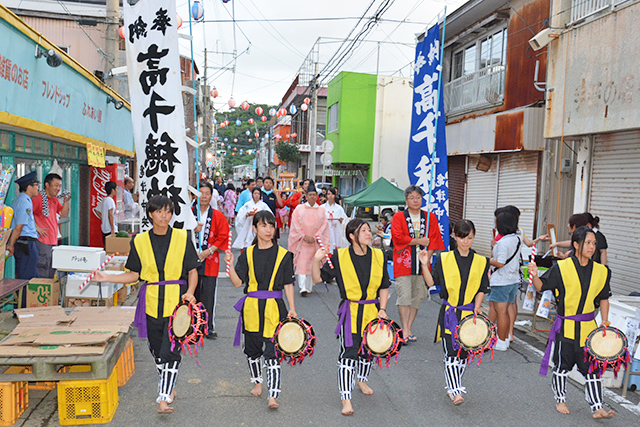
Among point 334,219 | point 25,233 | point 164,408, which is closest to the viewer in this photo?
point 164,408

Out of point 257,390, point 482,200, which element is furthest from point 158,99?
point 482,200

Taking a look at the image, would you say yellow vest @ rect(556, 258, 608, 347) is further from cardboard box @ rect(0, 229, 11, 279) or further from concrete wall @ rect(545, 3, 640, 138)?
cardboard box @ rect(0, 229, 11, 279)

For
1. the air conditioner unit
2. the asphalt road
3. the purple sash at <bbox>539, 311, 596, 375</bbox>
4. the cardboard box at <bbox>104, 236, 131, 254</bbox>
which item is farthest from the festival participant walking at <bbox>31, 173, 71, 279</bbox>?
the air conditioner unit

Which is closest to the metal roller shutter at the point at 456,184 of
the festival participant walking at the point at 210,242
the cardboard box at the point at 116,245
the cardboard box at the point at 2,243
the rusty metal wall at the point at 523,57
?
the rusty metal wall at the point at 523,57

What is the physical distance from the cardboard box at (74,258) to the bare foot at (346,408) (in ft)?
12.3

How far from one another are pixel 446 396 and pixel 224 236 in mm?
3062

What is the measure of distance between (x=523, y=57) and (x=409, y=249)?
8451 mm

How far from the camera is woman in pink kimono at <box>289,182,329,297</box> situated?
920cm

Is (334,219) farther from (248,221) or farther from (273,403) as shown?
(273,403)

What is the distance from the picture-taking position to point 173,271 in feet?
14.9

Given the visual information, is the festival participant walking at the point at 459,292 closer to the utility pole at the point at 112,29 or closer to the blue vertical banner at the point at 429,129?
the blue vertical banner at the point at 429,129

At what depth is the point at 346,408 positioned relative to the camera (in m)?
4.63

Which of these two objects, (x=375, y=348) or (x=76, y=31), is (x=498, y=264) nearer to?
(x=375, y=348)

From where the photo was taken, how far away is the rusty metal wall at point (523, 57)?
39.7 ft
